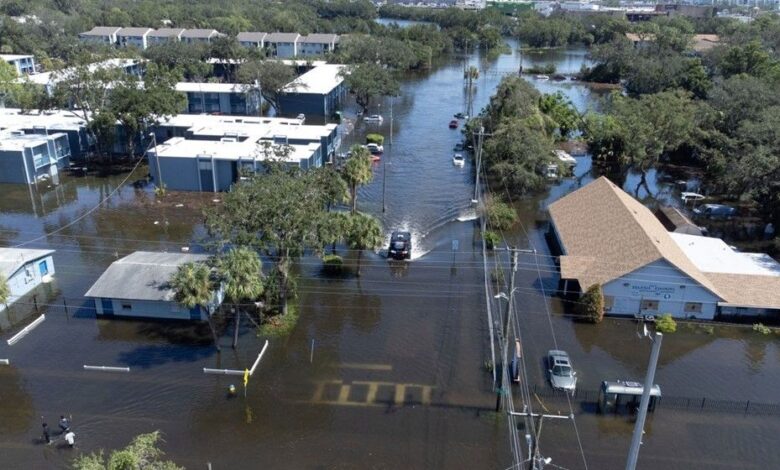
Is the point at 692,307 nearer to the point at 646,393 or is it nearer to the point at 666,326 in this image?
the point at 666,326

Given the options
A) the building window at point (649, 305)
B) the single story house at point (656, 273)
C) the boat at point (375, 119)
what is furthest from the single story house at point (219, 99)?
→ the building window at point (649, 305)

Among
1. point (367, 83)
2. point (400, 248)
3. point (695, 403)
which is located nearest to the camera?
point (695, 403)

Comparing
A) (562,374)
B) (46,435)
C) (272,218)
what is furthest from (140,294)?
(562,374)

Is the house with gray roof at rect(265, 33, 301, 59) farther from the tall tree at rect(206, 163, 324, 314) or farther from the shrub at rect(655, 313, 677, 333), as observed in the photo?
the shrub at rect(655, 313, 677, 333)

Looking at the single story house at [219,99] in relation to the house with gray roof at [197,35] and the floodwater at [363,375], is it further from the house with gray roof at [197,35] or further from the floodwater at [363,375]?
the floodwater at [363,375]

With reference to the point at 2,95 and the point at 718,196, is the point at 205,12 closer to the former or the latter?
the point at 2,95

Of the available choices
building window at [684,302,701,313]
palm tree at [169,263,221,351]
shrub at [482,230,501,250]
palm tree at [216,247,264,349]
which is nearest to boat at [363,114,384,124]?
shrub at [482,230,501,250]

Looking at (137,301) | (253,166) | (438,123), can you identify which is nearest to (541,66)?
(438,123)
